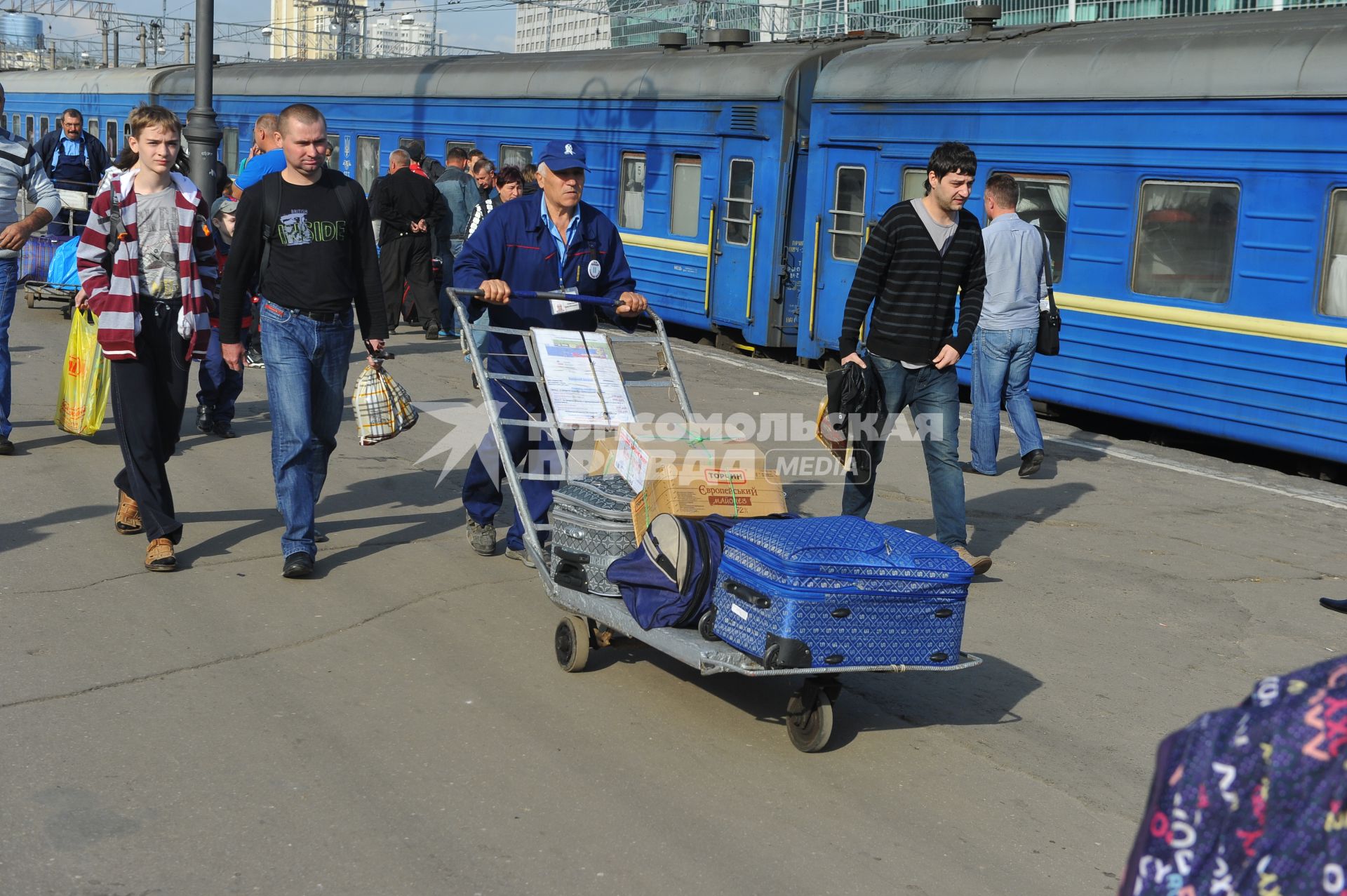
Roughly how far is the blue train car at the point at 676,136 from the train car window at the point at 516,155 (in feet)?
0.07

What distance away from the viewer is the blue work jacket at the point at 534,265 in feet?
22.4

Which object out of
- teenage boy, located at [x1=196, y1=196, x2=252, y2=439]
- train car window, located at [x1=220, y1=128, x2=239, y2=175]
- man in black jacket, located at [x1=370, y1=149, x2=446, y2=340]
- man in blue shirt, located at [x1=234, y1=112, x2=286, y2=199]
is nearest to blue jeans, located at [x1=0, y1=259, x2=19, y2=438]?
teenage boy, located at [x1=196, y1=196, x2=252, y2=439]

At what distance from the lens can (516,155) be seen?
1966 centimetres

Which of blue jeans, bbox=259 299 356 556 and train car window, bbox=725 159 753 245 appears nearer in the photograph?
blue jeans, bbox=259 299 356 556

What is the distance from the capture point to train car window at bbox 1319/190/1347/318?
9.90 meters

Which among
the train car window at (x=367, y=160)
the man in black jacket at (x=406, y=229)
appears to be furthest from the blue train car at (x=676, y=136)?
the man in black jacket at (x=406, y=229)

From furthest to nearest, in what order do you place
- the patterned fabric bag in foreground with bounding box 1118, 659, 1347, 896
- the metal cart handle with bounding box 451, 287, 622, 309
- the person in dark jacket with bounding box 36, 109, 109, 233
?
1. the person in dark jacket with bounding box 36, 109, 109, 233
2. the metal cart handle with bounding box 451, 287, 622, 309
3. the patterned fabric bag in foreground with bounding box 1118, 659, 1347, 896

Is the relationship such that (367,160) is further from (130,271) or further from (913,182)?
(130,271)

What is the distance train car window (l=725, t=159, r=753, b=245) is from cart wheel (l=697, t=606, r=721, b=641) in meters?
11.1

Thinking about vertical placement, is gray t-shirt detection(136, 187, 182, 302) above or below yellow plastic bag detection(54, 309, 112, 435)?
above

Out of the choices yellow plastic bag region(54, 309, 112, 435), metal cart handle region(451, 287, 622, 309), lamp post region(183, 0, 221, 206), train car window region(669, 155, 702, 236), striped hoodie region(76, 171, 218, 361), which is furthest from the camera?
train car window region(669, 155, 702, 236)

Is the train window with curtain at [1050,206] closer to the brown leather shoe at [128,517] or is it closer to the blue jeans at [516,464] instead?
the blue jeans at [516,464]

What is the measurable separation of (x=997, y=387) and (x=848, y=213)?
5.15m

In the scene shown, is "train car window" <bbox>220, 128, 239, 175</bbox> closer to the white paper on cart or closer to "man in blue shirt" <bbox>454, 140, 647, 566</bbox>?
"man in blue shirt" <bbox>454, 140, 647, 566</bbox>
